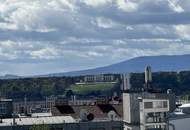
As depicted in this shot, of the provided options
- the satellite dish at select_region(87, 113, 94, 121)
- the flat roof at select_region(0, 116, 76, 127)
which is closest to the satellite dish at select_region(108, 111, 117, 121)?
the satellite dish at select_region(87, 113, 94, 121)

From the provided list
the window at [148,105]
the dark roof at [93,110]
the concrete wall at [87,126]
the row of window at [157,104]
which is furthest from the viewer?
the dark roof at [93,110]

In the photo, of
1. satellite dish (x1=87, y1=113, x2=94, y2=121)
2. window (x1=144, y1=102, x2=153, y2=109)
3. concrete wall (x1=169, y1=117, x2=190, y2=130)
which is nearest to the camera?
concrete wall (x1=169, y1=117, x2=190, y2=130)

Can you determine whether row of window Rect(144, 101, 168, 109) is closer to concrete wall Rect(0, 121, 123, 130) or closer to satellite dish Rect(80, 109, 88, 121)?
concrete wall Rect(0, 121, 123, 130)

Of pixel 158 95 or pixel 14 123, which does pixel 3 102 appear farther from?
pixel 158 95

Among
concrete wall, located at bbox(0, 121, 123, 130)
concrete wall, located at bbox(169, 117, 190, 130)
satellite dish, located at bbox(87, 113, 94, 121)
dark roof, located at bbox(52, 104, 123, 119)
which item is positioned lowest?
concrete wall, located at bbox(0, 121, 123, 130)

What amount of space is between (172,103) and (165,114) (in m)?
10.4

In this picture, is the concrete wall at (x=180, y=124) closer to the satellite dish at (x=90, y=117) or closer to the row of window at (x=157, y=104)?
the row of window at (x=157, y=104)

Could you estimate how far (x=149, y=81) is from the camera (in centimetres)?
13225

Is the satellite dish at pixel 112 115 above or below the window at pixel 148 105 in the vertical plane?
below

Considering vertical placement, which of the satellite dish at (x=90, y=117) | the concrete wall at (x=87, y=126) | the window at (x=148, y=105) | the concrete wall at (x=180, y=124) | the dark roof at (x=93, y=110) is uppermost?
the window at (x=148, y=105)

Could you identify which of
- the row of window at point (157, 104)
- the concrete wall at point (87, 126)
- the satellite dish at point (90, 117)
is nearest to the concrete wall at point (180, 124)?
the row of window at point (157, 104)

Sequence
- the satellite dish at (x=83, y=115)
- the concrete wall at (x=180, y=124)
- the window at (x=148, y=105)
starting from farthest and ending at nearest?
the satellite dish at (x=83, y=115), the window at (x=148, y=105), the concrete wall at (x=180, y=124)

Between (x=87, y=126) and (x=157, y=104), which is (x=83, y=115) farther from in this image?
(x=157, y=104)

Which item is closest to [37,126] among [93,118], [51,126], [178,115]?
[51,126]
